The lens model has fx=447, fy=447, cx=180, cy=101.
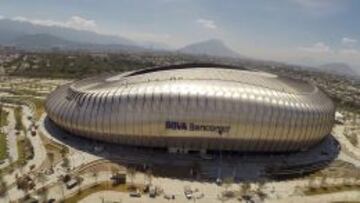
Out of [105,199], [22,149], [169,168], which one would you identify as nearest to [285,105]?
[169,168]

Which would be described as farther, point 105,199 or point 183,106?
point 183,106

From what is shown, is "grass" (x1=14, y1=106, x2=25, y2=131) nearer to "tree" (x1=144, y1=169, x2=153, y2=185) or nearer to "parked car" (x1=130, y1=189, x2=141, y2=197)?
"tree" (x1=144, y1=169, x2=153, y2=185)

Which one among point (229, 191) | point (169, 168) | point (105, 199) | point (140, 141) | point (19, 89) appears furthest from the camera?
point (19, 89)

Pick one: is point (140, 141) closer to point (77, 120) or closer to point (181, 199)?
point (77, 120)

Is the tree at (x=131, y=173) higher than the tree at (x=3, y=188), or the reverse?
the tree at (x=131, y=173)

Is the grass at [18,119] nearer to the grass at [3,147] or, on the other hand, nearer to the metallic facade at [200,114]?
the grass at [3,147]

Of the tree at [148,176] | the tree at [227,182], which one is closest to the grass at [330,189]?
the tree at [227,182]

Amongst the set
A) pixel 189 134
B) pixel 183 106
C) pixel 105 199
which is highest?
pixel 183 106
